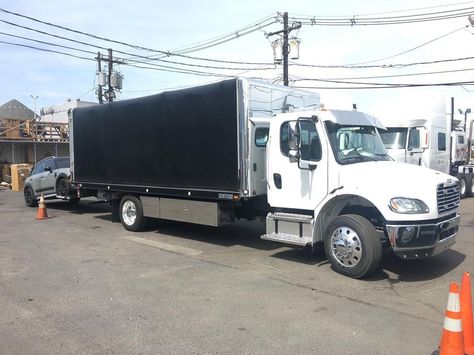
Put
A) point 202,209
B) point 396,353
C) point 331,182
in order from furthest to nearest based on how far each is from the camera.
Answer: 1. point 202,209
2. point 331,182
3. point 396,353

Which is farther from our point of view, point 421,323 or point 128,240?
point 128,240

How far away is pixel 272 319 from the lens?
208 inches

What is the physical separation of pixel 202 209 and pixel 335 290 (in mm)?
3793

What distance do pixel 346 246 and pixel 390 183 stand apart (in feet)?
3.67

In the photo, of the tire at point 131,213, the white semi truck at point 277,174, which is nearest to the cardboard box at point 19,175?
the white semi truck at point 277,174

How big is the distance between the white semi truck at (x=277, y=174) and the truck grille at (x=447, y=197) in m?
0.02

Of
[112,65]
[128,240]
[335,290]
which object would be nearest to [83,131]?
[128,240]

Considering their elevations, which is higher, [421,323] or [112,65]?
[112,65]

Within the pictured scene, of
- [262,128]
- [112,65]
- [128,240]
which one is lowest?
[128,240]

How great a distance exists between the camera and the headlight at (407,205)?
6434mm

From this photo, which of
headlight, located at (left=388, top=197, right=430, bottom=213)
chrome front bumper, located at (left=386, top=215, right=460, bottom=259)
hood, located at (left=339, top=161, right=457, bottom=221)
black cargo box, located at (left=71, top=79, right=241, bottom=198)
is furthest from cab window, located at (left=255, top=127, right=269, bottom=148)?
chrome front bumper, located at (left=386, top=215, right=460, bottom=259)

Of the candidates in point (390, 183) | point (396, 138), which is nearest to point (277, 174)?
point (390, 183)

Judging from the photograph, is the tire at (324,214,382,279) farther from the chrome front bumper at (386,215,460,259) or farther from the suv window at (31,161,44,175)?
the suv window at (31,161,44,175)

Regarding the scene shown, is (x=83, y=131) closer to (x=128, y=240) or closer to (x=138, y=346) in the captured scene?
(x=128, y=240)
